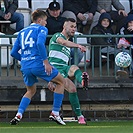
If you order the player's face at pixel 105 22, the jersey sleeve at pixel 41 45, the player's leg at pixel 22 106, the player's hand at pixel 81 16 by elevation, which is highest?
the player's hand at pixel 81 16

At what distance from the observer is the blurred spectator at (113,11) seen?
1677cm

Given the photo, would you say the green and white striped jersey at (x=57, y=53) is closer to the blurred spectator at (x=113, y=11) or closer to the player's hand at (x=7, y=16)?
the player's hand at (x=7, y=16)

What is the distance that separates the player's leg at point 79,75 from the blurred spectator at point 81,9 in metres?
3.44

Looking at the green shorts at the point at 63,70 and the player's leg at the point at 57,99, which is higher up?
the green shorts at the point at 63,70

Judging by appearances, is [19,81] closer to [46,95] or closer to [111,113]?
[46,95]

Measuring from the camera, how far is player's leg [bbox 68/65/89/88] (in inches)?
518

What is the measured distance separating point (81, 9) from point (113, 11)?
818mm

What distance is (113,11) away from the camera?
56.1 feet

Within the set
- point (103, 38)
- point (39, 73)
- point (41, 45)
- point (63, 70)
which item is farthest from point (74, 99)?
point (103, 38)

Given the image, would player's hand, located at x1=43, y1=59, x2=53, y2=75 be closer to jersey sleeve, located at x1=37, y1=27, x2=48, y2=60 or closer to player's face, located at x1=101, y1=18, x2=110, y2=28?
jersey sleeve, located at x1=37, y1=27, x2=48, y2=60

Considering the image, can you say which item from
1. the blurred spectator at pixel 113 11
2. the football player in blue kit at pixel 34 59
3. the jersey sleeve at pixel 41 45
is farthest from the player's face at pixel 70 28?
the blurred spectator at pixel 113 11

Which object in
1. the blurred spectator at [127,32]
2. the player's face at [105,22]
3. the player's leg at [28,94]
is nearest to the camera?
the player's leg at [28,94]

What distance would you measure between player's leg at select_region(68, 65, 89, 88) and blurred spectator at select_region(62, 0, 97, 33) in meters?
3.44

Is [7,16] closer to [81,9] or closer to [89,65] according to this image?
[81,9]
